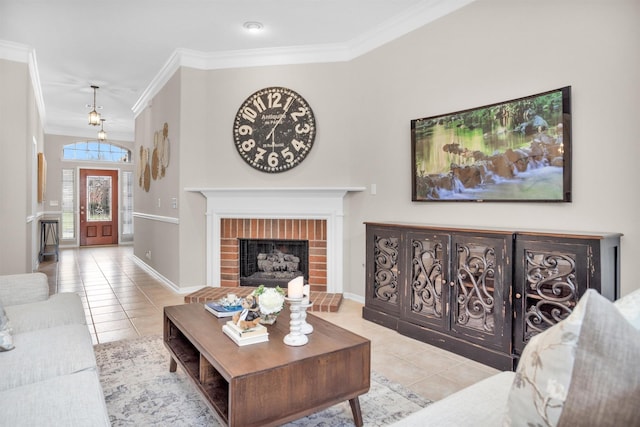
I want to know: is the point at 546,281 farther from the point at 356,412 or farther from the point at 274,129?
the point at 274,129

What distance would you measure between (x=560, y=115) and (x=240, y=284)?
361cm

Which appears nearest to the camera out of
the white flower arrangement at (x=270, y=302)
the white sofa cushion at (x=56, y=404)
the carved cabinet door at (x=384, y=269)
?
the white sofa cushion at (x=56, y=404)

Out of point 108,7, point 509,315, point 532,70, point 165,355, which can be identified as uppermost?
point 108,7

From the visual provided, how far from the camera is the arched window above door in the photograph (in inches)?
366

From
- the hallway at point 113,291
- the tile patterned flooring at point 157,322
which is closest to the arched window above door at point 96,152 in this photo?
the hallway at point 113,291

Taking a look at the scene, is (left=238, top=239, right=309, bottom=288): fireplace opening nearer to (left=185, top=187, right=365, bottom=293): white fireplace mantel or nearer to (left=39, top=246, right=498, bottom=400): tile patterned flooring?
(left=185, top=187, right=365, bottom=293): white fireplace mantel

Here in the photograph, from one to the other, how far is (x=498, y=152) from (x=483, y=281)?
0.96 metres

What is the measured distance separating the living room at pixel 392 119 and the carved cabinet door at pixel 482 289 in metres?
0.38

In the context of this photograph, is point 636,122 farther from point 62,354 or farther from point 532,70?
point 62,354

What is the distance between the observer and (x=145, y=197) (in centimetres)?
613

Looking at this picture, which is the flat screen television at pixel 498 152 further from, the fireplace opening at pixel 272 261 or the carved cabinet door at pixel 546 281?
the fireplace opening at pixel 272 261

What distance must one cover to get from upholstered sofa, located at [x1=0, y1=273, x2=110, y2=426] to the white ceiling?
2.62 meters

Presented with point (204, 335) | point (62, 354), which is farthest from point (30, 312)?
point (204, 335)

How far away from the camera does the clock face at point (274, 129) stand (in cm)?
432
